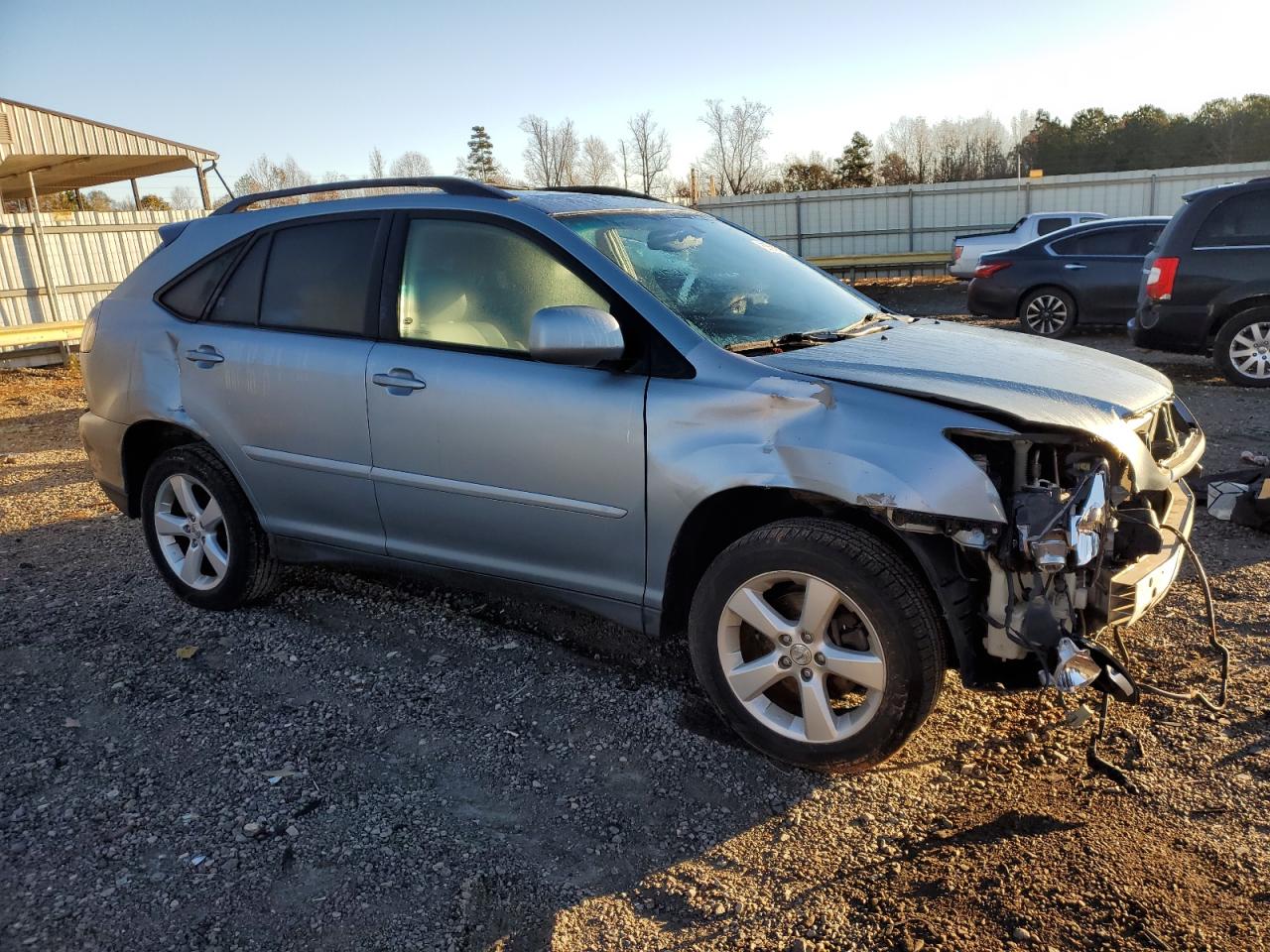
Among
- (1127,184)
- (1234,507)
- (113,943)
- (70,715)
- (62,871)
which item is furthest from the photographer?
(1127,184)

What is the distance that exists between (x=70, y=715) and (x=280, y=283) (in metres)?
1.92

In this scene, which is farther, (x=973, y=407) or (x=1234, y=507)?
(x=1234, y=507)

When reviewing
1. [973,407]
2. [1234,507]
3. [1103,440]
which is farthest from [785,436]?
[1234,507]

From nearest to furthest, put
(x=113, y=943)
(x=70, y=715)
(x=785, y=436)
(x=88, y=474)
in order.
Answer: (x=113, y=943), (x=785, y=436), (x=70, y=715), (x=88, y=474)

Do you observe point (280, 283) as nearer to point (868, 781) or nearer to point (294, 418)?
point (294, 418)

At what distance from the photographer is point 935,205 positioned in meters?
24.6

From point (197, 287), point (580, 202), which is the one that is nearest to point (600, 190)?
point (580, 202)

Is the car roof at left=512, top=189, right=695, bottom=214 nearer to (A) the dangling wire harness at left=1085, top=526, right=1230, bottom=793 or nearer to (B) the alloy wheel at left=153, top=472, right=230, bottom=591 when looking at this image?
(B) the alloy wheel at left=153, top=472, right=230, bottom=591

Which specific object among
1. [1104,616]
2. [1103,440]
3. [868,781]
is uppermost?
[1103,440]

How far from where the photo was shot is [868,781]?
2.96 m

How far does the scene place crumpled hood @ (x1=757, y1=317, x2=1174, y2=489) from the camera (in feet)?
9.07

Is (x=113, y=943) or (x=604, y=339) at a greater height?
(x=604, y=339)

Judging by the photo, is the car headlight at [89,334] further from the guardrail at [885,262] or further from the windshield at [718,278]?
the guardrail at [885,262]

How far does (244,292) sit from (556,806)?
2689 millimetres
